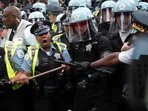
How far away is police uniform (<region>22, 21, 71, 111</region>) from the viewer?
183 inches

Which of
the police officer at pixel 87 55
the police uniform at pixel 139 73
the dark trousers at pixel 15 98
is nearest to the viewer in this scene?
the police uniform at pixel 139 73

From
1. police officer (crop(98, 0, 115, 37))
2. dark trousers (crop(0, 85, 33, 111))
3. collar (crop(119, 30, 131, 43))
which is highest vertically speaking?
collar (crop(119, 30, 131, 43))

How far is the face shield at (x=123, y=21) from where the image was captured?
4395mm

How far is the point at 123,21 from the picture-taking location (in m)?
4.44

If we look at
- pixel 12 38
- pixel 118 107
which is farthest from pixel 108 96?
pixel 12 38

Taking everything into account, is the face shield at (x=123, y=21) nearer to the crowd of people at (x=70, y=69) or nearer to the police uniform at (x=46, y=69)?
the crowd of people at (x=70, y=69)

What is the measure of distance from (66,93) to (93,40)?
0.90 m

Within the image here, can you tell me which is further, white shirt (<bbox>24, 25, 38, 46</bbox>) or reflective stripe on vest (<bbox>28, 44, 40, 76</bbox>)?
white shirt (<bbox>24, 25, 38, 46</bbox>)

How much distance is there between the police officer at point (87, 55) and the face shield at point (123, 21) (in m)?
0.24

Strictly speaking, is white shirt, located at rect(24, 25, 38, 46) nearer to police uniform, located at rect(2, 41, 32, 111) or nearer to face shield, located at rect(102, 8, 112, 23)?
police uniform, located at rect(2, 41, 32, 111)

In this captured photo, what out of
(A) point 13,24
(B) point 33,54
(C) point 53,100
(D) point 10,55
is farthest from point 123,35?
(A) point 13,24

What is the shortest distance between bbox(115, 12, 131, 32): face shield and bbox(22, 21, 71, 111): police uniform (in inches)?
30.8

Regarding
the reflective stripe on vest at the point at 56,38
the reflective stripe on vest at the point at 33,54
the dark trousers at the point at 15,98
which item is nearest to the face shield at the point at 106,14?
the reflective stripe on vest at the point at 56,38

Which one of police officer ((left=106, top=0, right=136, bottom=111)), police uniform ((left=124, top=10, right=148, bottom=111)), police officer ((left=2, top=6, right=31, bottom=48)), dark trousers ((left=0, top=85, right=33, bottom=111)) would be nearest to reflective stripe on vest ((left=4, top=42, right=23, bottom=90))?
dark trousers ((left=0, top=85, right=33, bottom=111))
